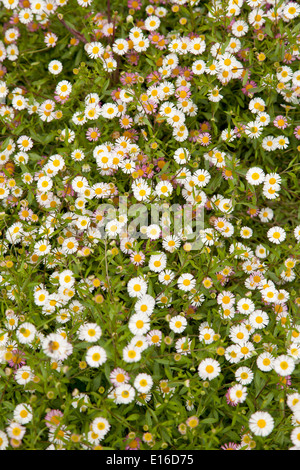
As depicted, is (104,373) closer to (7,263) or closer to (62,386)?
(62,386)

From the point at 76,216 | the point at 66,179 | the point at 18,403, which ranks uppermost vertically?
the point at 66,179

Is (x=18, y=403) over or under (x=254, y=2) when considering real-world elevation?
under

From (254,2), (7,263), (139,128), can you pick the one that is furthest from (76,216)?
(254,2)

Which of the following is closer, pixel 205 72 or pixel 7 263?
pixel 7 263

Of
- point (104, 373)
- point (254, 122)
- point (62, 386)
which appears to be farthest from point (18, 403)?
point (254, 122)

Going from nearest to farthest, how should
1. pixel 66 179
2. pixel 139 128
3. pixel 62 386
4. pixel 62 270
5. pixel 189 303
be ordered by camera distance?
pixel 62 386 → pixel 189 303 → pixel 62 270 → pixel 66 179 → pixel 139 128

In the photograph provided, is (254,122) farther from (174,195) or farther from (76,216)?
(76,216)

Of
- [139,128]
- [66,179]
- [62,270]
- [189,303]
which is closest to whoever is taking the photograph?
[189,303]
